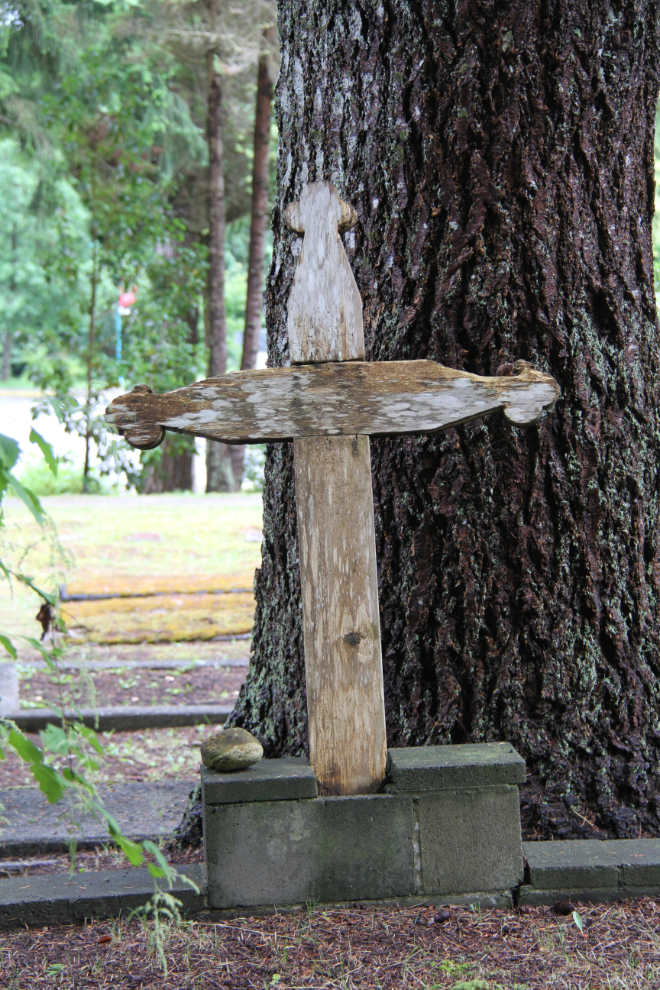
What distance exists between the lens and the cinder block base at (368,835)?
7.55ft

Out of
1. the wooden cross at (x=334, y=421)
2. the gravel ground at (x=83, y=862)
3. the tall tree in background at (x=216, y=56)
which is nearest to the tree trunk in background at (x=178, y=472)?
the tall tree in background at (x=216, y=56)

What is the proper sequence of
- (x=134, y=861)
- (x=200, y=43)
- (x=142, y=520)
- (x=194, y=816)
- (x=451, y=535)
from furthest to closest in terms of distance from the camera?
1. (x=200, y=43)
2. (x=142, y=520)
3. (x=194, y=816)
4. (x=451, y=535)
5. (x=134, y=861)

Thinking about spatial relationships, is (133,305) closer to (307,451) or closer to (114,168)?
(114,168)

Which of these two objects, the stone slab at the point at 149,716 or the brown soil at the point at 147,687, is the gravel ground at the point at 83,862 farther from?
the brown soil at the point at 147,687

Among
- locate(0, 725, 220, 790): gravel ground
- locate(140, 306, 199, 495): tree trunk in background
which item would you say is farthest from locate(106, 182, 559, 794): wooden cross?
locate(140, 306, 199, 495): tree trunk in background

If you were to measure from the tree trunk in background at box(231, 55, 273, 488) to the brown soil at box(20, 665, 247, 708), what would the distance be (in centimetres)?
785

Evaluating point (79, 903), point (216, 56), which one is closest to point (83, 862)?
point (79, 903)

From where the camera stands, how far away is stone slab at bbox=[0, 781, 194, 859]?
3.40m

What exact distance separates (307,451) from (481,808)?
3.57 ft

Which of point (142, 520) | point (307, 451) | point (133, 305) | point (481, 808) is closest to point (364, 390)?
point (307, 451)

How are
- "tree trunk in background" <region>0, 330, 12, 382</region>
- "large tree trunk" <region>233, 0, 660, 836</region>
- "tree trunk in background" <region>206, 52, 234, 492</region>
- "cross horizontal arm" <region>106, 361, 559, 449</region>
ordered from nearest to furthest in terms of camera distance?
1. "cross horizontal arm" <region>106, 361, 559, 449</region>
2. "large tree trunk" <region>233, 0, 660, 836</region>
3. "tree trunk in background" <region>206, 52, 234, 492</region>
4. "tree trunk in background" <region>0, 330, 12, 382</region>

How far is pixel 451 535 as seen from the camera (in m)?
2.57

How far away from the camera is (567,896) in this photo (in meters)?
2.40

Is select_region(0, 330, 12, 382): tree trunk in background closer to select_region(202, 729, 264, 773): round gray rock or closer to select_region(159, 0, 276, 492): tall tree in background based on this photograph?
select_region(159, 0, 276, 492): tall tree in background
